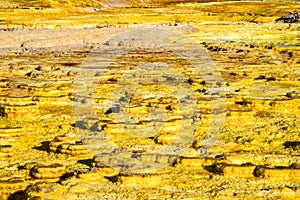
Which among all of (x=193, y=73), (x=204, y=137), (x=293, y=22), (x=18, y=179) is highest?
(x=293, y=22)

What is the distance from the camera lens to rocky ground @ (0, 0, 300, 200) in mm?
8797

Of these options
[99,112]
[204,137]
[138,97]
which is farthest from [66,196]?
[138,97]

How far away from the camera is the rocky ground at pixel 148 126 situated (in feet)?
28.9

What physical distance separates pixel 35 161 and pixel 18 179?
4.08ft

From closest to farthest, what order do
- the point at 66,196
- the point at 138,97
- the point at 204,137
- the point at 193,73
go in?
the point at 66,196 → the point at 204,137 → the point at 138,97 → the point at 193,73

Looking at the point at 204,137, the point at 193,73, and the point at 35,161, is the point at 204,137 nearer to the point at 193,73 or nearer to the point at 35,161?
the point at 35,161

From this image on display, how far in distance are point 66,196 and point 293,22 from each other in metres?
50.2

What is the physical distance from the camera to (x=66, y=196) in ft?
26.9

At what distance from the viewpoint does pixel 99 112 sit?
13781mm

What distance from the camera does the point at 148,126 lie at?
12133mm

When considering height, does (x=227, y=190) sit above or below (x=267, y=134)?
below

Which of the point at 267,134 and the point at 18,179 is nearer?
the point at 18,179

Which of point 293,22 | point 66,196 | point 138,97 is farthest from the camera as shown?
point 293,22

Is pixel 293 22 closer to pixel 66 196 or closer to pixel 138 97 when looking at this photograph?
pixel 138 97
